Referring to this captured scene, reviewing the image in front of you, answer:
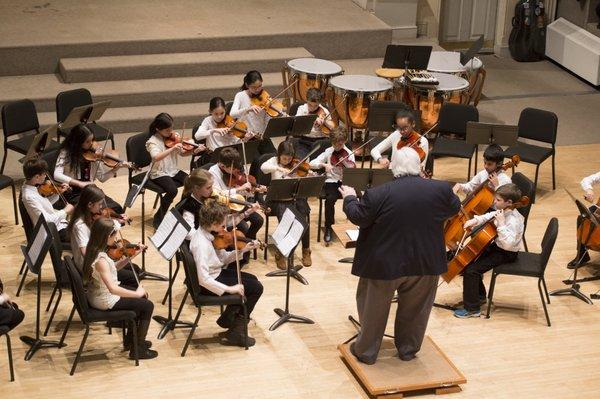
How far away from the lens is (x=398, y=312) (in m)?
6.51

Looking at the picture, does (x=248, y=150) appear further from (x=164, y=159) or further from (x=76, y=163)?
(x=76, y=163)

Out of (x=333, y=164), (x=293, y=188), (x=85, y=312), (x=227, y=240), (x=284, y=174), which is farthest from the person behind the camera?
(x=333, y=164)

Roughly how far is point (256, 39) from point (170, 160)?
3.79 metres

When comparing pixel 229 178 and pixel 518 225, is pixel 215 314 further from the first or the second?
pixel 518 225

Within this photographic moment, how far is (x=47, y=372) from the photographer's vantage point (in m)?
6.54

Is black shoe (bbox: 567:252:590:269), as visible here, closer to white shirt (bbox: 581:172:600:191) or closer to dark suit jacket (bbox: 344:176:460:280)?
white shirt (bbox: 581:172:600:191)

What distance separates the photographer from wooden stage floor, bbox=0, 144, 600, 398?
21.2 ft

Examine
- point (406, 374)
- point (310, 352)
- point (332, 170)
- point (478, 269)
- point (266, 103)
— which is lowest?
point (310, 352)

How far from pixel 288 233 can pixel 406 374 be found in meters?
1.25

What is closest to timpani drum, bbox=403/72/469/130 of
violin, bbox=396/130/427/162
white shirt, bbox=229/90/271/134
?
violin, bbox=396/130/427/162

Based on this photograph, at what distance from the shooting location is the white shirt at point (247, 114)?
9.08m

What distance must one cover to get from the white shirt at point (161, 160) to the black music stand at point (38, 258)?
5.66 ft

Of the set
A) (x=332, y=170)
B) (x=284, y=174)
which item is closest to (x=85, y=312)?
(x=284, y=174)

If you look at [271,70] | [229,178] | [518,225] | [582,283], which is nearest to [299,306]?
[229,178]
